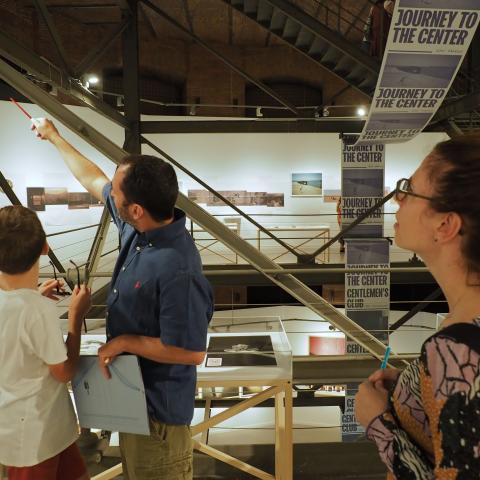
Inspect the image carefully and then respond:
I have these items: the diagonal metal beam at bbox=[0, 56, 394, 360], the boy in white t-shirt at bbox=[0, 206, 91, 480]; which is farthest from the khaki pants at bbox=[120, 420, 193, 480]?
the diagonal metal beam at bbox=[0, 56, 394, 360]

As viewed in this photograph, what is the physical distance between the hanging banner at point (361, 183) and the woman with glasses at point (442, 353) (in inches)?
175

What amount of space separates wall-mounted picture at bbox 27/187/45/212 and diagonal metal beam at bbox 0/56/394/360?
5207 mm

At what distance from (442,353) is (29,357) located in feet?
2.93

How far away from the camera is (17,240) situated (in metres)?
1.09

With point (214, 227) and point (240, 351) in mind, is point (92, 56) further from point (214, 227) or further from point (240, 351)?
point (240, 351)

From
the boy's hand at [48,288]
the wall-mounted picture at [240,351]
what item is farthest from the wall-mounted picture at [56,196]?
the boy's hand at [48,288]

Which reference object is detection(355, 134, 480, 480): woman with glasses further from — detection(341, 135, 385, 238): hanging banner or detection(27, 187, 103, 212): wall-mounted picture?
detection(27, 187, 103, 212): wall-mounted picture

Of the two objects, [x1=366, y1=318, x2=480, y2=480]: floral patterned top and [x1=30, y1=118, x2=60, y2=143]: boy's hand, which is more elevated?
[x1=30, y1=118, x2=60, y2=143]: boy's hand

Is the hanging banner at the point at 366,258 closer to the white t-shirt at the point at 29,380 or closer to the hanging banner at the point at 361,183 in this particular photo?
the hanging banner at the point at 361,183

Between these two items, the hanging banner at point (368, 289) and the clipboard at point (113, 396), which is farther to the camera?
the hanging banner at point (368, 289)

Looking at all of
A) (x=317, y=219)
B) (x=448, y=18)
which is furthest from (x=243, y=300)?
(x=448, y=18)

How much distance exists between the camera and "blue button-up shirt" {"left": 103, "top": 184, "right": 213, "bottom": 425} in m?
1.07

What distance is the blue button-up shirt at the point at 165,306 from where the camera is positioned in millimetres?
1072

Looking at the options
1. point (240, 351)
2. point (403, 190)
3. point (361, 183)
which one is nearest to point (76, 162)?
point (240, 351)
